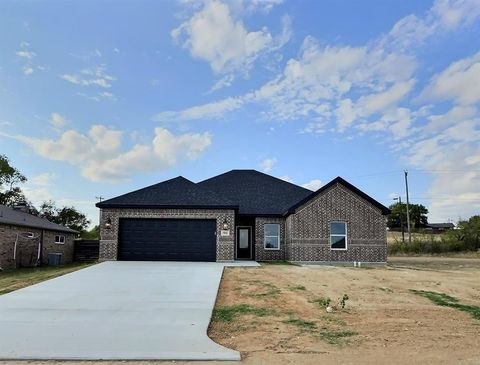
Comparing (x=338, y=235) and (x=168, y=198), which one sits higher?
(x=168, y=198)

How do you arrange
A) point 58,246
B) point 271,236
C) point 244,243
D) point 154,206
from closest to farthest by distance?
point 154,206, point 271,236, point 244,243, point 58,246

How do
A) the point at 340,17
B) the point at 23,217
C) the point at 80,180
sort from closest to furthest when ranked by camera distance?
the point at 340,17 < the point at 23,217 < the point at 80,180

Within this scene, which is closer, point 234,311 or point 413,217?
point 234,311

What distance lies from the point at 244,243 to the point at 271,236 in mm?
A: 1779

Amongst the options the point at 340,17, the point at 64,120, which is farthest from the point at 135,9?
the point at 64,120

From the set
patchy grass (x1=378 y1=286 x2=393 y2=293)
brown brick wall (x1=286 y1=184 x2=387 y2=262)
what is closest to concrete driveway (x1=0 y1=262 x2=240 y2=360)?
patchy grass (x1=378 y1=286 x2=393 y2=293)

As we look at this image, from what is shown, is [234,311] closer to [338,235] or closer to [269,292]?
[269,292]

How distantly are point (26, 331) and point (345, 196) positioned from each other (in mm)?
16388

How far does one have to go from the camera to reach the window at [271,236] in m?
22.1

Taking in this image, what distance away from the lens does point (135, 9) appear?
1500 centimetres

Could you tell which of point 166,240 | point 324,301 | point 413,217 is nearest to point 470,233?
point 166,240

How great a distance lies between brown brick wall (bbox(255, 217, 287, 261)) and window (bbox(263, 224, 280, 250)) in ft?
0.54

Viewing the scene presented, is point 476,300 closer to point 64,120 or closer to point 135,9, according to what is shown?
point 135,9

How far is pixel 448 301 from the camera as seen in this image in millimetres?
10109
